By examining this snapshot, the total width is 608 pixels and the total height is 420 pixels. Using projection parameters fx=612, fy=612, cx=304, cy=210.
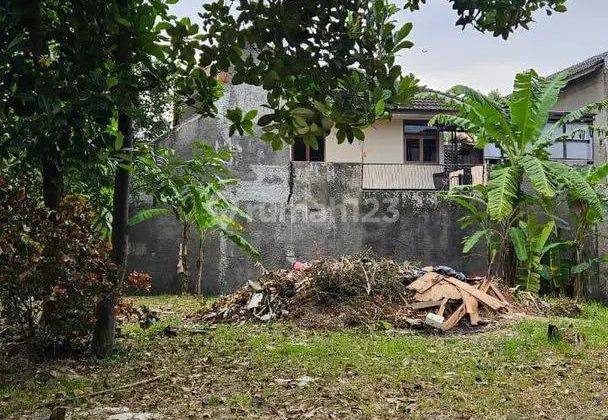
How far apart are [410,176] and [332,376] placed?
12.5 metres

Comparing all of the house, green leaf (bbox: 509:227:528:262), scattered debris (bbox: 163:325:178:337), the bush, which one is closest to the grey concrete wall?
the house

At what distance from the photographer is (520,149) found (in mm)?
11625

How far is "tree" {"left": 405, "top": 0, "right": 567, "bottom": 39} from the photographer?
11.2 feet

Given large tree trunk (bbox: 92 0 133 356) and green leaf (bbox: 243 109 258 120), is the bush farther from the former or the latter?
green leaf (bbox: 243 109 258 120)

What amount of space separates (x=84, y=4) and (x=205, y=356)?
390 cm

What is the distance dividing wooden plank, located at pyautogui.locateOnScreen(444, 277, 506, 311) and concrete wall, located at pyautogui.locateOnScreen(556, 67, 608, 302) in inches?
182

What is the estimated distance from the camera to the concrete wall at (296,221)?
13.6 meters

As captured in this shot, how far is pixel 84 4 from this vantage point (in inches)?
168

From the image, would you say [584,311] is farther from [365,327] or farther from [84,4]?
[84,4]

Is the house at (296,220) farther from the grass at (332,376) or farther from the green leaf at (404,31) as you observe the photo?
the green leaf at (404,31)

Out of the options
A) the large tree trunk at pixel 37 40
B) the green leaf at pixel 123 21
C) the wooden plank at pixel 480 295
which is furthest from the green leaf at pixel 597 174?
the large tree trunk at pixel 37 40

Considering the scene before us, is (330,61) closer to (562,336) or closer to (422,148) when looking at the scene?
(562,336)

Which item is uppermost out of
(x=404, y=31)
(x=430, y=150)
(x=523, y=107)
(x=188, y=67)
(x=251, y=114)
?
(x=430, y=150)

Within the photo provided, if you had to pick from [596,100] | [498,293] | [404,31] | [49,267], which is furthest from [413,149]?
[404,31]
